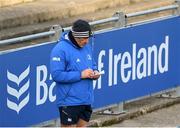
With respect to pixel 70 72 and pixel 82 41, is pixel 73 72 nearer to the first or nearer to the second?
→ pixel 70 72

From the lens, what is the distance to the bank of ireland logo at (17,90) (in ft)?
27.9

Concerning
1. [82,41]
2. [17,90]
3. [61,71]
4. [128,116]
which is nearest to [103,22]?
[128,116]

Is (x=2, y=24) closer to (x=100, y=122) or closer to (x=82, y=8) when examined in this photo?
(x=82, y=8)

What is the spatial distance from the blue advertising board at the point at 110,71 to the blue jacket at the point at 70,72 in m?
1.04

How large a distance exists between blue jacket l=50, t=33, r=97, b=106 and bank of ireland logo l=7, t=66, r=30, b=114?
101 centimetres

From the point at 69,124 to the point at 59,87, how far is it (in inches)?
15.7

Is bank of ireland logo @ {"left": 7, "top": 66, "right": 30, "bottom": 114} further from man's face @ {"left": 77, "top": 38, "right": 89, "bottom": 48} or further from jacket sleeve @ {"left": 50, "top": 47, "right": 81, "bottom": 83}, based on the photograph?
man's face @ {"left": 77, "top": 38, "right": 89, "bottom": 48}

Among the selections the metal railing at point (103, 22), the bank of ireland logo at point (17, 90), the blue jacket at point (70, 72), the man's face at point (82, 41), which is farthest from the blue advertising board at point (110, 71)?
the man's face at point (82, 41)

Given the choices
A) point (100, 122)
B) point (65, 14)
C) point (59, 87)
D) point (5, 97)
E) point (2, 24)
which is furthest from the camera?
point (65, 14)

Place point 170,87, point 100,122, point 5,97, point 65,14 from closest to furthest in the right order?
point 5,97, point 100,122, point 170,87, point 65,14

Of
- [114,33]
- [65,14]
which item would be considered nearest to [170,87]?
[114,33]

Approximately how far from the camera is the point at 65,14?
18.5 metres

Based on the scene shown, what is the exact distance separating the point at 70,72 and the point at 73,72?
1.2 inches

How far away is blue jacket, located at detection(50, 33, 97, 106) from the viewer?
749 centimetres
